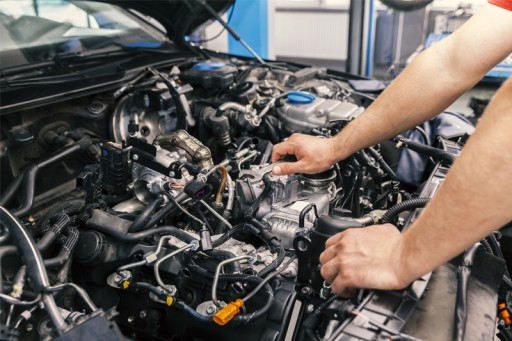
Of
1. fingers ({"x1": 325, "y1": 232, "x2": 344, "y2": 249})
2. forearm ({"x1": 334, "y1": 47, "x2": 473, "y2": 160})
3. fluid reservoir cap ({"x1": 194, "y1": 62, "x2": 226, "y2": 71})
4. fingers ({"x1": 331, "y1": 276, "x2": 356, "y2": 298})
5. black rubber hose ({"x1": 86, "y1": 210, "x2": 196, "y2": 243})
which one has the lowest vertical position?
black rubber hose ({"x1": 86, "y1": 210, "x2": 196, "y2": 243})

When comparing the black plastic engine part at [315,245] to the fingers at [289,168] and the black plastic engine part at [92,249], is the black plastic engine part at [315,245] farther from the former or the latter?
the black plastic engine part at [92,249]

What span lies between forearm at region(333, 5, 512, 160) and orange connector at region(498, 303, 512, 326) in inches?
21.3

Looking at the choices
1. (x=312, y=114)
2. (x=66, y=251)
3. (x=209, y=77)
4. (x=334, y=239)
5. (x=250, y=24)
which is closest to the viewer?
(x=334, y=239)

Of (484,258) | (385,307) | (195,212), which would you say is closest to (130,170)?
(195,212)

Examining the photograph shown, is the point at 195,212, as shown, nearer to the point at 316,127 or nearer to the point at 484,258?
the point at 316,127

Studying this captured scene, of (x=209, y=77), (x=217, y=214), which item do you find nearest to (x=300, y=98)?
(x=209, y=77)

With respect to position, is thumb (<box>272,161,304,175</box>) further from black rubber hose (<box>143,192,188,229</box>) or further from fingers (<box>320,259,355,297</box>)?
fingers (<box>320,259,355,297</box>)

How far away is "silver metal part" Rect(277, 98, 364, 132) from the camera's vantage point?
1.83 m

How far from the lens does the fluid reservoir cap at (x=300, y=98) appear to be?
6.27 feet

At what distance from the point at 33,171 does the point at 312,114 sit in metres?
1.02

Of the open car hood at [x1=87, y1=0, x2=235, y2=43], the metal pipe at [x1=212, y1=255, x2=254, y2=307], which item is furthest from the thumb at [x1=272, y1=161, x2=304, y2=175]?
the open car hood at [x1=87, y1=0, x2=235, y2=43]

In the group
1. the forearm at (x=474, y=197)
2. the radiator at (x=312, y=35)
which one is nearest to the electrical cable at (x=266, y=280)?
the forearm at (x=474, y=197)

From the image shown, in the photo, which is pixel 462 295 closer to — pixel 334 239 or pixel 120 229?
pixel 334 239

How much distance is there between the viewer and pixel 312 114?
186 centimetres
